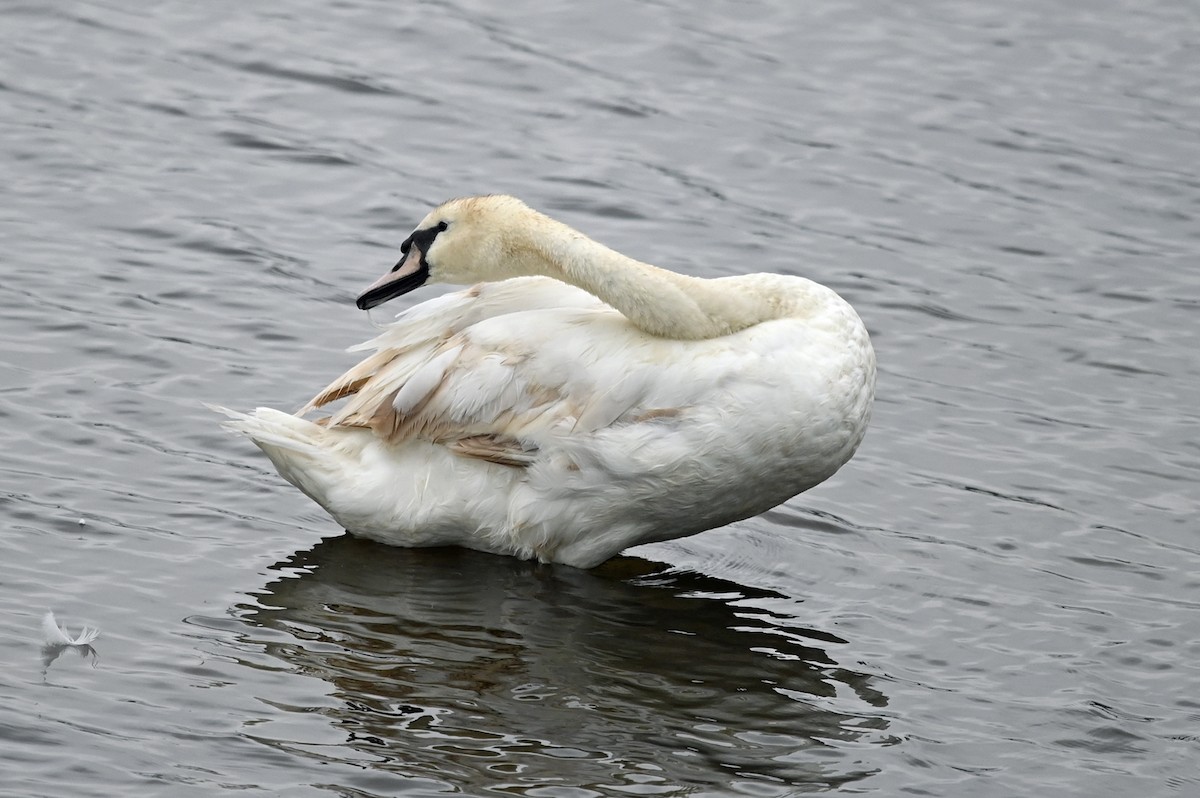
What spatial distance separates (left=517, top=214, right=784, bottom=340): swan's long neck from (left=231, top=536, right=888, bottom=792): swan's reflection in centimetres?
122

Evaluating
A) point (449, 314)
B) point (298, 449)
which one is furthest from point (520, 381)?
point (298, 449)

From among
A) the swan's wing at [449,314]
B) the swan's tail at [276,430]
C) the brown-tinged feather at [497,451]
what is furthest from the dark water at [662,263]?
the swan's wing at [449,314]

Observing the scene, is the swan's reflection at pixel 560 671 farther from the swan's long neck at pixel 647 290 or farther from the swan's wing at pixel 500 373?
the swan's long neck at pixel 647 290

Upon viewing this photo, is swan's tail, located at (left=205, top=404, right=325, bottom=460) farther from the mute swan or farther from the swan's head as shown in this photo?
the swan's head

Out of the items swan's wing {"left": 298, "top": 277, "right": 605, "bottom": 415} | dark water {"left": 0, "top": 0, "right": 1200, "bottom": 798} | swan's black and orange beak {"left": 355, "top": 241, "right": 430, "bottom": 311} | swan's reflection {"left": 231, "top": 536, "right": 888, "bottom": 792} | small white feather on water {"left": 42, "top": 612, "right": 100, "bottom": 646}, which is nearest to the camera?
swan's reflection {"left": 231, "top": 536, "right": 888, "bottom": 792}

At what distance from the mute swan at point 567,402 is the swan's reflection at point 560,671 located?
0.27m

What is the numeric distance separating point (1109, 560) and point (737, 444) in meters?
2.20

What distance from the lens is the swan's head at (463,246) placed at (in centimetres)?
795

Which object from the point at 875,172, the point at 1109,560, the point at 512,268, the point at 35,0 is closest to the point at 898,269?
the point at 875,172

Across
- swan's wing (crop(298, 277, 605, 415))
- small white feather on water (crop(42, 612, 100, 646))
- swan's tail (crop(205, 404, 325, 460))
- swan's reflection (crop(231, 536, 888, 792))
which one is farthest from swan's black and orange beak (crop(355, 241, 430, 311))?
small white feather on water (crop(42, 612, 100, 646))

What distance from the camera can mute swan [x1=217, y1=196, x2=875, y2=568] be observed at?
299 inches

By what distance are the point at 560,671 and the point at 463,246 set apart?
1.91 metres

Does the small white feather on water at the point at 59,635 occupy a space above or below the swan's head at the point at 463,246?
below

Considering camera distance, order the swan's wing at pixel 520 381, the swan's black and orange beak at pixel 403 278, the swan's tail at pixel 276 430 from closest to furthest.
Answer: the swan's wing at pixel 520 381, the swan's black and orange beak at pixel 403 278, the swan's tail at pixel 276 430
